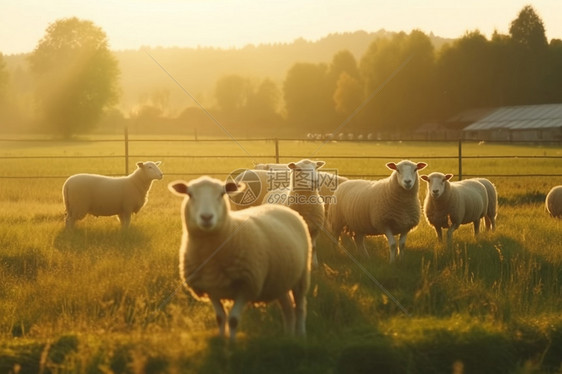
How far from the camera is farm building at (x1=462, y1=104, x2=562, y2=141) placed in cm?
5669

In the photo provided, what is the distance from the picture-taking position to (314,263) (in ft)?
28.7

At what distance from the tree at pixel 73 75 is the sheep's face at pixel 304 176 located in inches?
2082

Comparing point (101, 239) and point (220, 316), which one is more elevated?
point (220, 316)

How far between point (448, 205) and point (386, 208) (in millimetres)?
1822

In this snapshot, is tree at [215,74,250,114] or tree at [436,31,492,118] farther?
tree at [215,74,250,114]

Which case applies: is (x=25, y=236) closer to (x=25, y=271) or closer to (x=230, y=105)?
(x=25, y=271)

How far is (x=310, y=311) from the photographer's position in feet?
21.9

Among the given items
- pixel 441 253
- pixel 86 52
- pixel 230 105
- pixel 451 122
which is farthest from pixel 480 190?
pixel 230 105

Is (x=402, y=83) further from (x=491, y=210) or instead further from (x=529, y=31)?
(x=491, y=210)

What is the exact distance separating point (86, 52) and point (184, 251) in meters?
59.4

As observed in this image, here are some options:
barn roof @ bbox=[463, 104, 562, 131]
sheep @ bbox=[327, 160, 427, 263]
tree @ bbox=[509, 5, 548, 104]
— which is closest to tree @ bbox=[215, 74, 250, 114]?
tree @ bbox=[509, 5, 548, 104]

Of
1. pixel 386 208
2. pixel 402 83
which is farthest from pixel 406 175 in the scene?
pixel 402 83

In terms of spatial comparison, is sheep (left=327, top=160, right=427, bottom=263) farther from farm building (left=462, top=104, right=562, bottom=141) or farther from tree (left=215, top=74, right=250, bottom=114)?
tree (left=215, top=74, right=250, bottom=114)

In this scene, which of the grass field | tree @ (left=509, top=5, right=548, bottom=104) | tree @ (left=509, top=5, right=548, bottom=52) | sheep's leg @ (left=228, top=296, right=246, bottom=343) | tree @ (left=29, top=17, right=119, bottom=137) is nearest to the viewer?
the grass field
